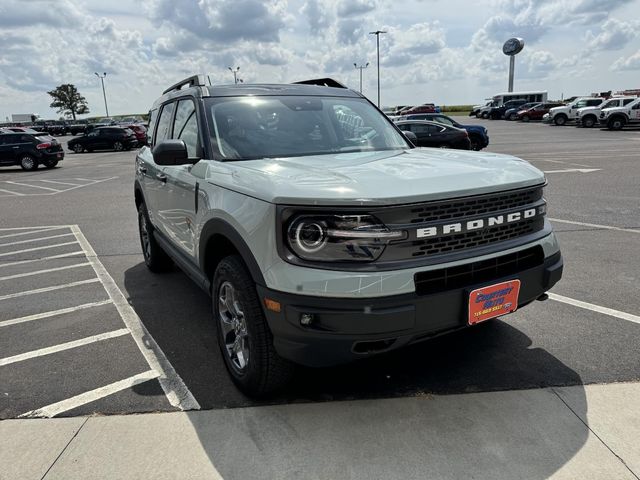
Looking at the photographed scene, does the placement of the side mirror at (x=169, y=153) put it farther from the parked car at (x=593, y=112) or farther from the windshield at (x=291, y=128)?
the parked car at (x=593, y=112)

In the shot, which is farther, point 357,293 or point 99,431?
point 99,431

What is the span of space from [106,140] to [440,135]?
2117 centimetres

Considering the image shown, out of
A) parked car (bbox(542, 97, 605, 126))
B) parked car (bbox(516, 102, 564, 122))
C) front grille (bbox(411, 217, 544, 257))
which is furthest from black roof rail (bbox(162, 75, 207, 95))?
parked car (bbox(516, 102, 564, 122))

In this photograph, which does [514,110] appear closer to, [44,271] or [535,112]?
[535,112]

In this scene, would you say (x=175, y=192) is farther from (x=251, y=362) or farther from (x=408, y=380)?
(x=408, y=380)

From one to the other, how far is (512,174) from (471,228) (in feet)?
1.68

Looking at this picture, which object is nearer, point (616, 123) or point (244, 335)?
point (244, 335)

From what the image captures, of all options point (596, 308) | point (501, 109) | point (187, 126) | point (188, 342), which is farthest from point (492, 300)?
point (501, 109)

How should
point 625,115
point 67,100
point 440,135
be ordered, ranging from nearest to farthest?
point 440,135 → point 625,115 → point 67,100

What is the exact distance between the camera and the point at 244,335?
2.94 meters

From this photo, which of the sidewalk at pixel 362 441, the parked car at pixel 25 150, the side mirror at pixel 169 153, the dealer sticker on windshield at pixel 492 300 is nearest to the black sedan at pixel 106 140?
the parked car at pixel 25 150

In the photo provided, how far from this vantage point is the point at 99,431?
2775 millimetres

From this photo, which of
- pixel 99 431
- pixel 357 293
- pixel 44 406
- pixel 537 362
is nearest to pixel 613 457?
pixel 537 362

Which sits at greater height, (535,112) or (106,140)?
(535,112)
